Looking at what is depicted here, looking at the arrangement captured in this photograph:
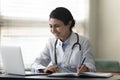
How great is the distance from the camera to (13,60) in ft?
7.26

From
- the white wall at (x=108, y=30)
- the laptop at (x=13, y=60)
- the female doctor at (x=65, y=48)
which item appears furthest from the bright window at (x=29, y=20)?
the laptop at (x=13, y=60)

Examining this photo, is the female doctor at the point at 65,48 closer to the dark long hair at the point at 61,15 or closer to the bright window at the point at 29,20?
the dark long hair at the point at 61,15

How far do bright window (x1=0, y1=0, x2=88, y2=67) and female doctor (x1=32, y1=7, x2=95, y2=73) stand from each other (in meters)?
0.81

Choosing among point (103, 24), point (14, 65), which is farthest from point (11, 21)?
point (14, 65)

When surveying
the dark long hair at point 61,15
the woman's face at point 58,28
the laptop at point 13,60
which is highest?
the dark long hair at point 61,15

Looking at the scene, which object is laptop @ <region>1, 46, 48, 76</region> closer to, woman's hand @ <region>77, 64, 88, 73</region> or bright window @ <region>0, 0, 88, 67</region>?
woman's hand @ <region>77, 64, 88, 73</region>

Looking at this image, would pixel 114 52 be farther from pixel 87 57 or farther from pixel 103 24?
pixel 87 57

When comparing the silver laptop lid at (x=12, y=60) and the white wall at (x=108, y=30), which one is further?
the white wall at (x=108, y=30)

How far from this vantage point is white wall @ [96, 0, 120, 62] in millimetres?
3480

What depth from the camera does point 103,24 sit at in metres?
3.54

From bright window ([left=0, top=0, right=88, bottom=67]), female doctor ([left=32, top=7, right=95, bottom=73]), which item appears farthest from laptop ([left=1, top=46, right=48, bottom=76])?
bright window ([left=0, top=0, right=88, bottom=67])

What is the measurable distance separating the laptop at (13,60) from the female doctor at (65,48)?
31 cm

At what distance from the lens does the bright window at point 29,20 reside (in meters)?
3.49

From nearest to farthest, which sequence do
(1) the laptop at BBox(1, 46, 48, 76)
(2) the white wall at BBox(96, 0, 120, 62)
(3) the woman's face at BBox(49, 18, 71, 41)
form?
(1) the laptop at BBox(1, 46, 48, 76) < (3) the woman's face at BBox(49, 18, 71, 41) < (2) the white wall at BBox(96, 0, 120, 62)
